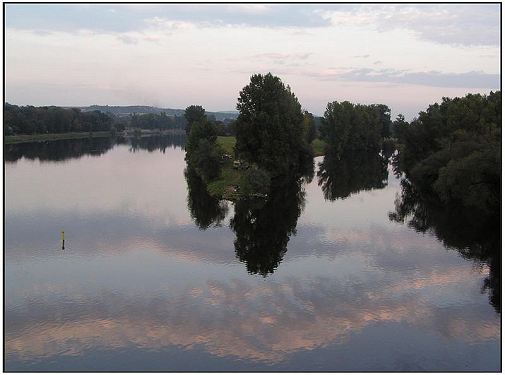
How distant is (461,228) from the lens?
46688mm

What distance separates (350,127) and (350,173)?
3632 cm

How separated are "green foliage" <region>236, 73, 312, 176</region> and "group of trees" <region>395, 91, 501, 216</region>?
17.8 metres

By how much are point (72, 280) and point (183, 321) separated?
9572mm

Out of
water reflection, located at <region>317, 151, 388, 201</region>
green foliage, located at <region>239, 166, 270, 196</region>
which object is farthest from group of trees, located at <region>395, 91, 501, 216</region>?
green foliage, located at <region>239, 166, 270, 196</region>

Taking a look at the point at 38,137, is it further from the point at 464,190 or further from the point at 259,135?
the point at 464,190

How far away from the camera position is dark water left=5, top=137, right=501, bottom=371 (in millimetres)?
24469

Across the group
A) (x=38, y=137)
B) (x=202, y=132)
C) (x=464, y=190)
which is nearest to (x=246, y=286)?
(x=464, y=190)

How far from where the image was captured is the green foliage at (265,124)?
233 feet

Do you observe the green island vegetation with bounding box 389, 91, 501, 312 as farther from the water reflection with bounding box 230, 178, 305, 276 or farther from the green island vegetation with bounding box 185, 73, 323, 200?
the green island vegetation with bounding box 185, 73, 323, 200

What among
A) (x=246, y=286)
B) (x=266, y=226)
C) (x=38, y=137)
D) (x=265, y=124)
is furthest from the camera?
(x=38, y=137)

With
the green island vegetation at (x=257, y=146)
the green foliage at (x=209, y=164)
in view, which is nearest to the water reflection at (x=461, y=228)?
the green island vegetation at (x=257, y=146)

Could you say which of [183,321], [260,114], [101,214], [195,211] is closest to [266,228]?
[195,211]

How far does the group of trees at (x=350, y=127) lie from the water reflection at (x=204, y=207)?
5521 cm

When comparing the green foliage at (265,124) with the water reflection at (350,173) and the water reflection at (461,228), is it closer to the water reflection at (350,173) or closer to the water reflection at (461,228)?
the water reflection at (350,173)
